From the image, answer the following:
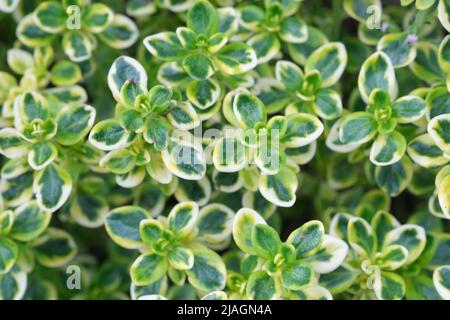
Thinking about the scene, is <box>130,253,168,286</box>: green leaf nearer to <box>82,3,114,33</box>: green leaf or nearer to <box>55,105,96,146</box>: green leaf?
→ <box>55,105,96,146</box>: green leaf

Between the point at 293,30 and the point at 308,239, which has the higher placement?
the point at 293,30

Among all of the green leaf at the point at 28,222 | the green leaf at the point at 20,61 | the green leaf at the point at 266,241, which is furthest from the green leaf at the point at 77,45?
the green leaf at the point at 266,241

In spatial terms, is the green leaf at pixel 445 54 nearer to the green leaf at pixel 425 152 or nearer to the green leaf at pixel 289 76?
the green leaf at pixel 425 152

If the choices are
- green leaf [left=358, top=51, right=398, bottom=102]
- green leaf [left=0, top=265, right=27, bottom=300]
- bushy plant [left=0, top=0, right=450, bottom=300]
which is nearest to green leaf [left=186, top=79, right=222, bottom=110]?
bushy plant [left=0, top=0, right=450, bottom=300]

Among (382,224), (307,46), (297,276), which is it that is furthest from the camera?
(307,46)

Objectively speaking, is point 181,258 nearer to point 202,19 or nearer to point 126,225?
point 126,225

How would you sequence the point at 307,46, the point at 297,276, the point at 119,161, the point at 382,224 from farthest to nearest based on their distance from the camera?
the point at 307,46 < the point at 382,224 < the point at 119,161 < the point at 297,276

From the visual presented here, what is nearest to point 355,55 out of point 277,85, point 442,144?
point 277,85

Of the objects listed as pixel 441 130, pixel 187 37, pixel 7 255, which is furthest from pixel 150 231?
pixel 441 130
